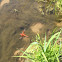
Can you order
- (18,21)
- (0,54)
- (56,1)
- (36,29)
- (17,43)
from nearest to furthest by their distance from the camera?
(0,54) → (17,43) → (36,29) → (18,21) → (56,1)

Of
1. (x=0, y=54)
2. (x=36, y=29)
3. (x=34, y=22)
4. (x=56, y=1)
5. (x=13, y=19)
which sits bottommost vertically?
(x=0, y=54)

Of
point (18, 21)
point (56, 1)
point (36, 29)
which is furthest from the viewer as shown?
point (56, 1)

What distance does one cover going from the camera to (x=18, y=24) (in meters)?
3.14

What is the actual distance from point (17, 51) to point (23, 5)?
1.96 metres

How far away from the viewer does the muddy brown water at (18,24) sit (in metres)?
2.59

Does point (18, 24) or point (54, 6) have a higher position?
point (54, 6)

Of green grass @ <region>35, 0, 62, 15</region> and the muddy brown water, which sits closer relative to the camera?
the muddy brown water

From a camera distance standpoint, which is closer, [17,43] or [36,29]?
[17,43]

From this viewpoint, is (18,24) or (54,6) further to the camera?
(54,6)

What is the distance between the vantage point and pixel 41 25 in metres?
3.13

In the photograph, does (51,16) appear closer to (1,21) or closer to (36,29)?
(36,29)

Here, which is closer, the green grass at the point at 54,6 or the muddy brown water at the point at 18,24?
the muddy brown water at the point at 18,24

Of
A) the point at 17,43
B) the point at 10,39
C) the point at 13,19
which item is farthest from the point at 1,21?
the point at 17,43

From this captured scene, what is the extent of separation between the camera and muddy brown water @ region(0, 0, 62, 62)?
2590 mm
